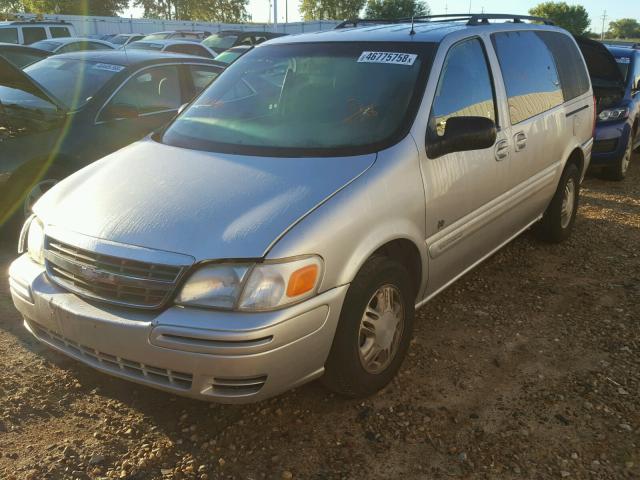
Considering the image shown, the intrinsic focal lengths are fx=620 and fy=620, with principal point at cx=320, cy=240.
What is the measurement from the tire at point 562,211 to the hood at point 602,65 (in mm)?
3055

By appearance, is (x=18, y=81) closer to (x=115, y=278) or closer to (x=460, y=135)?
(x=115, y=278)

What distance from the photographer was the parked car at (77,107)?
15.7 feet

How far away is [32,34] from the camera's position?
631 inches

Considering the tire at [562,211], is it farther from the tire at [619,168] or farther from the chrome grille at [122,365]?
the chrome grille at [122,365]

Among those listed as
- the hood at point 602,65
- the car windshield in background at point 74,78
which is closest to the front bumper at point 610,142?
the hood at point 602,65

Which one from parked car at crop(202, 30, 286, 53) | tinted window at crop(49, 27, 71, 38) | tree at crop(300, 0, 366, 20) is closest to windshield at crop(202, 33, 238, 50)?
parked car at crop(202, 30, 286, 53)

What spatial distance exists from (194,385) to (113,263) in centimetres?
60

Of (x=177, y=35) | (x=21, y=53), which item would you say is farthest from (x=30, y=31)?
(x=21, y=53)

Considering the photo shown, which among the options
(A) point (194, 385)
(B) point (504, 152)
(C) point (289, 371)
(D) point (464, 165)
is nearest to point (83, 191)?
(A) point (194, 385)

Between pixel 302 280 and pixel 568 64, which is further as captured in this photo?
pixel 568 64

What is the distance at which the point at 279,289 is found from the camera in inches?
94.8

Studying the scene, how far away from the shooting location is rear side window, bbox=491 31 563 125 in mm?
4012

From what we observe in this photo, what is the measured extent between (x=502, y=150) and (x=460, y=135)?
75cm

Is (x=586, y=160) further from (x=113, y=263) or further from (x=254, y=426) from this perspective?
(x=113, y=263)
